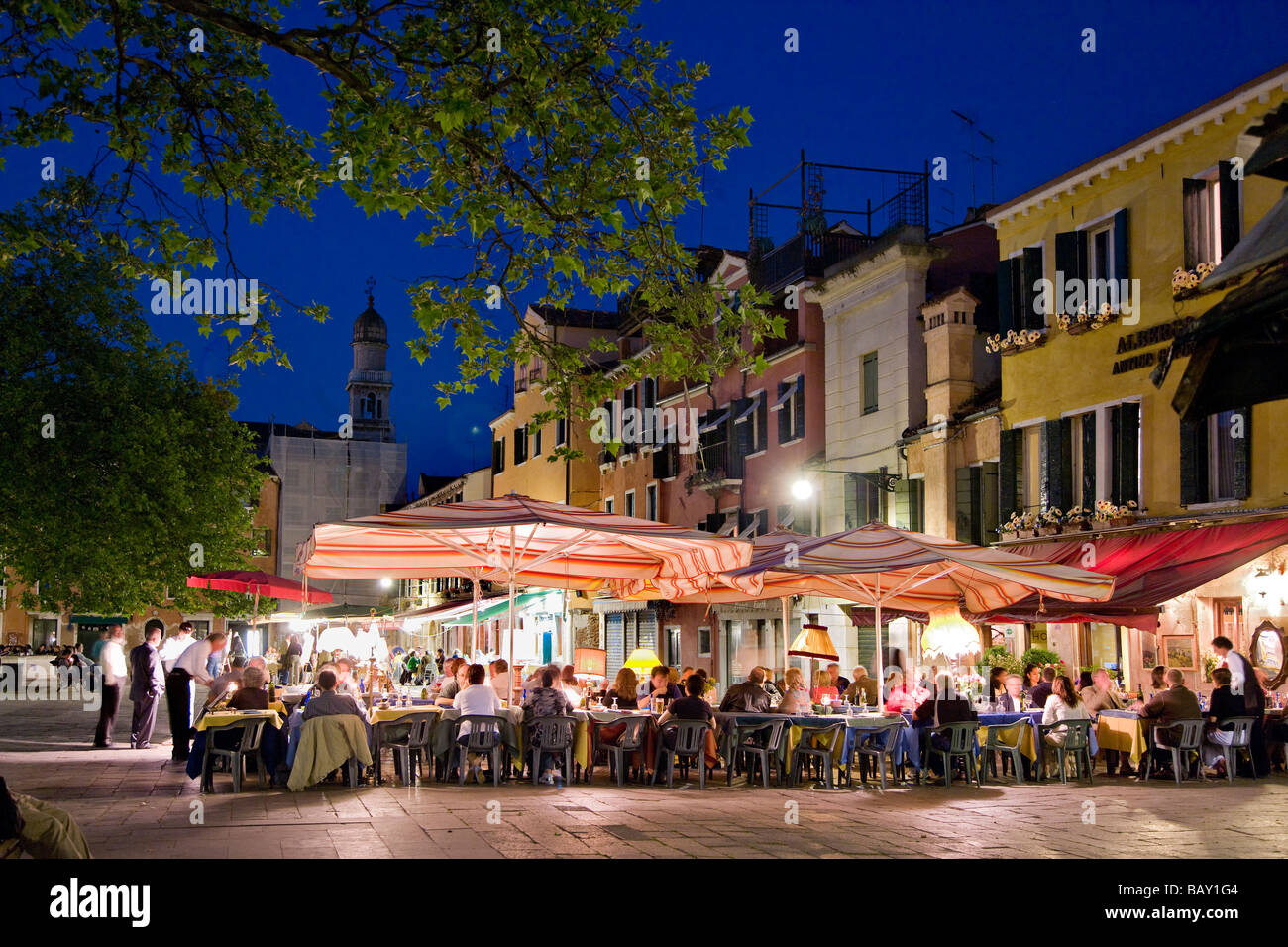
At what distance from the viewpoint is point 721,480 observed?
34062 millimetres

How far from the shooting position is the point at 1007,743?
50.1 ft

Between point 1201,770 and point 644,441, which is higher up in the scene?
point 644,441

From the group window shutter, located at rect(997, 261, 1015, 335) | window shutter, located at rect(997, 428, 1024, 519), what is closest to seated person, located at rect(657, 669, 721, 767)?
window shutter, located at rect(997, 428, 1024, 519)

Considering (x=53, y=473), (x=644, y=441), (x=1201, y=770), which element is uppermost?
(x=644, y=441)

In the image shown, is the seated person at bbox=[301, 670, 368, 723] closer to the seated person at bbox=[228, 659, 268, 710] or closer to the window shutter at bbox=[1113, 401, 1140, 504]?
the seated person at bbox=[228, 659, 268, 710]

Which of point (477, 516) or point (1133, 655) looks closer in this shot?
point (477, 516)

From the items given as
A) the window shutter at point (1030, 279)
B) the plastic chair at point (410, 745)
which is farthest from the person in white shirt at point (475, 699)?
the window shutter at point (1030, 279)

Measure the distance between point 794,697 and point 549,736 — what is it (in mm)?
3045

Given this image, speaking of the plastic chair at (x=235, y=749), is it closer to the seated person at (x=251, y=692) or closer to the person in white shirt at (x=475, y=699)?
the seated person at (x=251, y=692)

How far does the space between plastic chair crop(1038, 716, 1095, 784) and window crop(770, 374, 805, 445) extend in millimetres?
15628

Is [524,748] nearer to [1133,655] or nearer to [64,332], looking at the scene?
[1133,655]

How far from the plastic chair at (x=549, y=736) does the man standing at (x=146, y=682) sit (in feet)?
24.7
